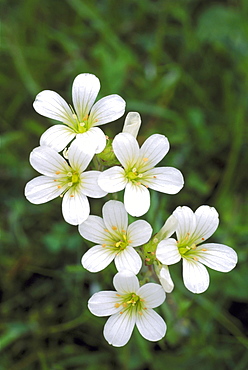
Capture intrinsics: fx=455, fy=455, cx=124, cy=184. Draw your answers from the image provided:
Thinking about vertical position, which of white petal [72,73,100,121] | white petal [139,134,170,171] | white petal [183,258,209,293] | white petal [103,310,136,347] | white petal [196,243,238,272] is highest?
white petal [72,73,100,121]

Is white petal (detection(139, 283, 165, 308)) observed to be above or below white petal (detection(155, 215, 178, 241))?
below

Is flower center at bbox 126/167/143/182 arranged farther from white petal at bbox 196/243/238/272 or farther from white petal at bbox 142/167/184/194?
white petal at bbox 196/243/238/272

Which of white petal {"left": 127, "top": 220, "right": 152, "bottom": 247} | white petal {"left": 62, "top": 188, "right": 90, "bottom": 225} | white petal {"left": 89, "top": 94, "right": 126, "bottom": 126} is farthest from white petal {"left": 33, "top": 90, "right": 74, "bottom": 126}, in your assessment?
white petal {"left": 127, "top": 220, "right": 152, "bottom": 247}

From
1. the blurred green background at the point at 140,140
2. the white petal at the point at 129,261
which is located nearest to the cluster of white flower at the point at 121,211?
the white petal at the point at 129,261

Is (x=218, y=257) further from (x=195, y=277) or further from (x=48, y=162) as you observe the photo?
(x=48, y=162)

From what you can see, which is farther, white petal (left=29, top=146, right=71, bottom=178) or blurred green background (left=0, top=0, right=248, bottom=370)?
blurred green background (left=0, top=0, right=248, bottom=370)

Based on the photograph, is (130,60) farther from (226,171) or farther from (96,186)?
(96,186)

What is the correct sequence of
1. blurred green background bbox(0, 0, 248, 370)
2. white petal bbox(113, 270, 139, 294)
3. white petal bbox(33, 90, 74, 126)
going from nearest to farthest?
white petal bbox(113, 270, 139, 294), white petal bbox(33, 90, 74, 126), blurred green background bbox(0, 0, 248, 370)
